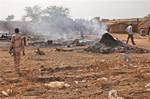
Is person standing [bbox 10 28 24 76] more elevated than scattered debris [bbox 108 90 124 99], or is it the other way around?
person standing [bbox 10 28 24 76]

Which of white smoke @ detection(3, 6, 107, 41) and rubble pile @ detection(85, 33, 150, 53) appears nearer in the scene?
rubble pile @ detection(85, 33, 150, 53)

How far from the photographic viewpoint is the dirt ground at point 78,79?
13.0 meters

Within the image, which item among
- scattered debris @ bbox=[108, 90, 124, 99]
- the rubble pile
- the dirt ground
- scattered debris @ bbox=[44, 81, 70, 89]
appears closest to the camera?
scattered debris @ bbox=[108, 90, 124, 99]

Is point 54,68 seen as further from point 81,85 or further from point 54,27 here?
point 54,27

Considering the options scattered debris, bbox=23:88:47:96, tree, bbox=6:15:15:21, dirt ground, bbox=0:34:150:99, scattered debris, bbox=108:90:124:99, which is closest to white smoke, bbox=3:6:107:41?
tree, bbox=6:15:15:21

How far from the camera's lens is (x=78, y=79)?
52.0ft

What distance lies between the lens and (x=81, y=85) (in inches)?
574

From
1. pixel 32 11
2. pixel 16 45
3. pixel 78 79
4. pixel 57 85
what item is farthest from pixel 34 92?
pixel 32 11

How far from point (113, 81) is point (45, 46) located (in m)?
19.2

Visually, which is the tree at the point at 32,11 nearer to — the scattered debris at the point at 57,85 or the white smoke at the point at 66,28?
the white smoke at the point at 66,28

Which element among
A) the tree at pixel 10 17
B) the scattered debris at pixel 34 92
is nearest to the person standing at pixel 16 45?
the scattered debris at pixel 34 92

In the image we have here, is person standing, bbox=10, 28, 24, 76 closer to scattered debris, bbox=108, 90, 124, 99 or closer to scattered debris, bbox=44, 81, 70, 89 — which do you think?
scattered debris, bbox=44, 81, 70, 89

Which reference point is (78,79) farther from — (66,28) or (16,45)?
(66,28)

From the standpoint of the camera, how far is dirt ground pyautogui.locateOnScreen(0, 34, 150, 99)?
1304cm
